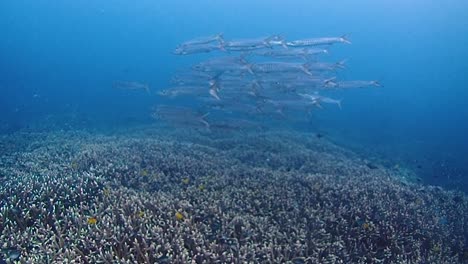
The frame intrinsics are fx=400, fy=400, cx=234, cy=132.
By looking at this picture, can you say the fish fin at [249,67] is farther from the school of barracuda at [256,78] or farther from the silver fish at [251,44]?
the silver fish at [251,44]

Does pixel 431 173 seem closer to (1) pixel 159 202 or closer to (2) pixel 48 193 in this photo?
(1) pixel 159 202

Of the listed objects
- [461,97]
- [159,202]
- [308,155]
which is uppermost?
[159,202]

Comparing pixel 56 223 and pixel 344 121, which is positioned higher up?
pixel 56 223

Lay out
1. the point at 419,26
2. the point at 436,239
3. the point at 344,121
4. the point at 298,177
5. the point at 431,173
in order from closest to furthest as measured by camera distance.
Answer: the point at 436,239, the point at 298,177, the point at 431,173, the point at 344,121, the point at 419,26

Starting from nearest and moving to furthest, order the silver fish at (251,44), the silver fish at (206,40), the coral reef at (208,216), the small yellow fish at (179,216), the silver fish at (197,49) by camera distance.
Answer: the coral reef at (208,216) → the small yellow fish at (179,216) → the silver fish at (251,44) → the silver fish at (197,49) → the silver fish at (206,40)

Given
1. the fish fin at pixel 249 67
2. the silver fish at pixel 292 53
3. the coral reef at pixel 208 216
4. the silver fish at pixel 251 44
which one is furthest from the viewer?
the silver fish at pixel 292 53

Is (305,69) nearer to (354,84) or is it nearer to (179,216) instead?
(354,84)

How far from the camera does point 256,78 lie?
1508 centimetres

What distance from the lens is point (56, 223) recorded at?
5223 mm

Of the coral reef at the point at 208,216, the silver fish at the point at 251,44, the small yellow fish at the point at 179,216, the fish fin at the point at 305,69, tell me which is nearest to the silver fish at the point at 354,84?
the fish fin at the point at 305,69

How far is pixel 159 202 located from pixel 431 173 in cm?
1536

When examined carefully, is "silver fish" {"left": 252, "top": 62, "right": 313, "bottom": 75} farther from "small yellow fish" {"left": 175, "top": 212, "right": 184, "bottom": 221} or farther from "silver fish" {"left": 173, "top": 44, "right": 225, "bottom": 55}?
"small yellow fish" {"left": 175, "top": 212, "right": 184, "bottom": 221}

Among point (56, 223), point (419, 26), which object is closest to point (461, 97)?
point (56, 223)

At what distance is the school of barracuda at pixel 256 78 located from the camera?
13.9 metres
